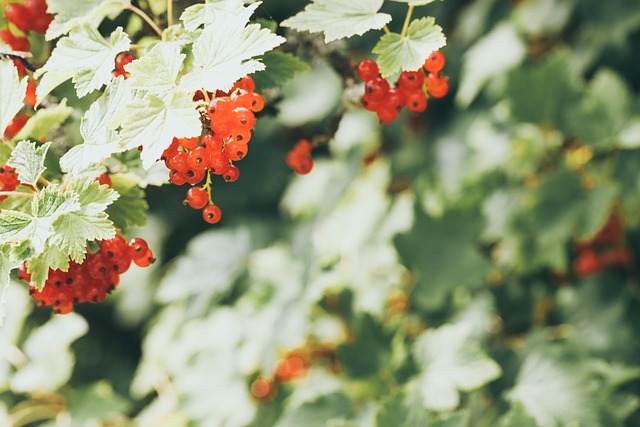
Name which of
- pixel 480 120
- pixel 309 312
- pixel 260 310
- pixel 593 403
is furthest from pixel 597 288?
pixel 260 310

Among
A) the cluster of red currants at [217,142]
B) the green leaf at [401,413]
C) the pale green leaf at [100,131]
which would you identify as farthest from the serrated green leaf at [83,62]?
the green leaf at [401,413]

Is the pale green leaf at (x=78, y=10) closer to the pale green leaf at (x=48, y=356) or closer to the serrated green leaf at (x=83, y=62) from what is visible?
the serrated green leaf at (x=83, y=62)

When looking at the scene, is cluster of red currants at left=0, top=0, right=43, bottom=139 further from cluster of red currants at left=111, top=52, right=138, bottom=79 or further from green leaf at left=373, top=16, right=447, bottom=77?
green leaf at left=373, top=16, right=447, bottom=77

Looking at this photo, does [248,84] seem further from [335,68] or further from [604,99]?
[604,99]

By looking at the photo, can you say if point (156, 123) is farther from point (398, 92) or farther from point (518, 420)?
point (518, 420)

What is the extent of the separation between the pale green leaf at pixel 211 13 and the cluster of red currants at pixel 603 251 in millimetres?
1404

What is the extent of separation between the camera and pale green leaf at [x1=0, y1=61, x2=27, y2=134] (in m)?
0.96

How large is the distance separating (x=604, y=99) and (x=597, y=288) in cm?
54

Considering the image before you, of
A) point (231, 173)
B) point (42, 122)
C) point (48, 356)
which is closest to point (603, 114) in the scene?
point (231, 173)

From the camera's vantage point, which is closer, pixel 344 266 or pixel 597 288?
pixel 597 288

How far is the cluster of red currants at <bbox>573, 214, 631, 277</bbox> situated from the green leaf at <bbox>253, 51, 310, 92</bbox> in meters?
1.22

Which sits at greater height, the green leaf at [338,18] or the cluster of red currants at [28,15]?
the green leaf at [338,18]

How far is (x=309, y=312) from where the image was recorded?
165 cm

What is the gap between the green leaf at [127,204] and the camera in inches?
39.8
